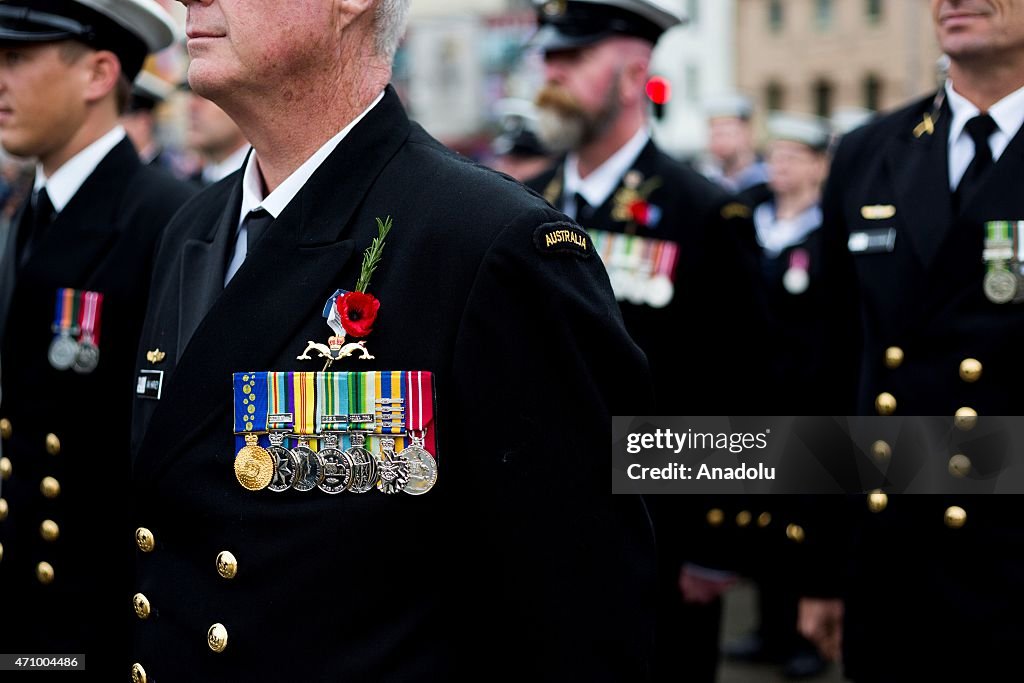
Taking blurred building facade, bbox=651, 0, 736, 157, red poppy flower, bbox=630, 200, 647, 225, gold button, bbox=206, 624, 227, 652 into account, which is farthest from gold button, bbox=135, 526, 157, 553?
blurred building facade, bbox=651, 0, 736, 157

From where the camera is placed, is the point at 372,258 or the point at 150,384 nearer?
the point at 372,258

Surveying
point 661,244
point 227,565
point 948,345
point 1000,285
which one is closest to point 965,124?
point 1000,285

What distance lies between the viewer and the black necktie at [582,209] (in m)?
4.73

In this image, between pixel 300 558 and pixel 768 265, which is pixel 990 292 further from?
pixel 768 265

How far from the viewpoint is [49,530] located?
318 centimetres

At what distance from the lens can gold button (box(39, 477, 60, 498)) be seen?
319 cm

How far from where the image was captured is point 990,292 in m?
3.06

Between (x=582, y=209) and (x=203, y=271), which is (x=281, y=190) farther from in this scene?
(x=582, y=209)

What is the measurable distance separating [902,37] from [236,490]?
1708 inches

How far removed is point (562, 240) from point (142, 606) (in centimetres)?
95

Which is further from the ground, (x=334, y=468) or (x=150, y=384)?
(x=150, y=384)

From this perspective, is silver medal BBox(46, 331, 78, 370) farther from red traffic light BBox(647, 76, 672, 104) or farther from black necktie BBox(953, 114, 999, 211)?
red traffic light BBox(647, 76, 672, 104)

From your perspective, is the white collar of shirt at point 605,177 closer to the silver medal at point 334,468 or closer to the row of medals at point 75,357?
the row of medals at point 75,357

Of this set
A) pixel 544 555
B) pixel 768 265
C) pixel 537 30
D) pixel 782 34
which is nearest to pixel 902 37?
pixel 782 34
